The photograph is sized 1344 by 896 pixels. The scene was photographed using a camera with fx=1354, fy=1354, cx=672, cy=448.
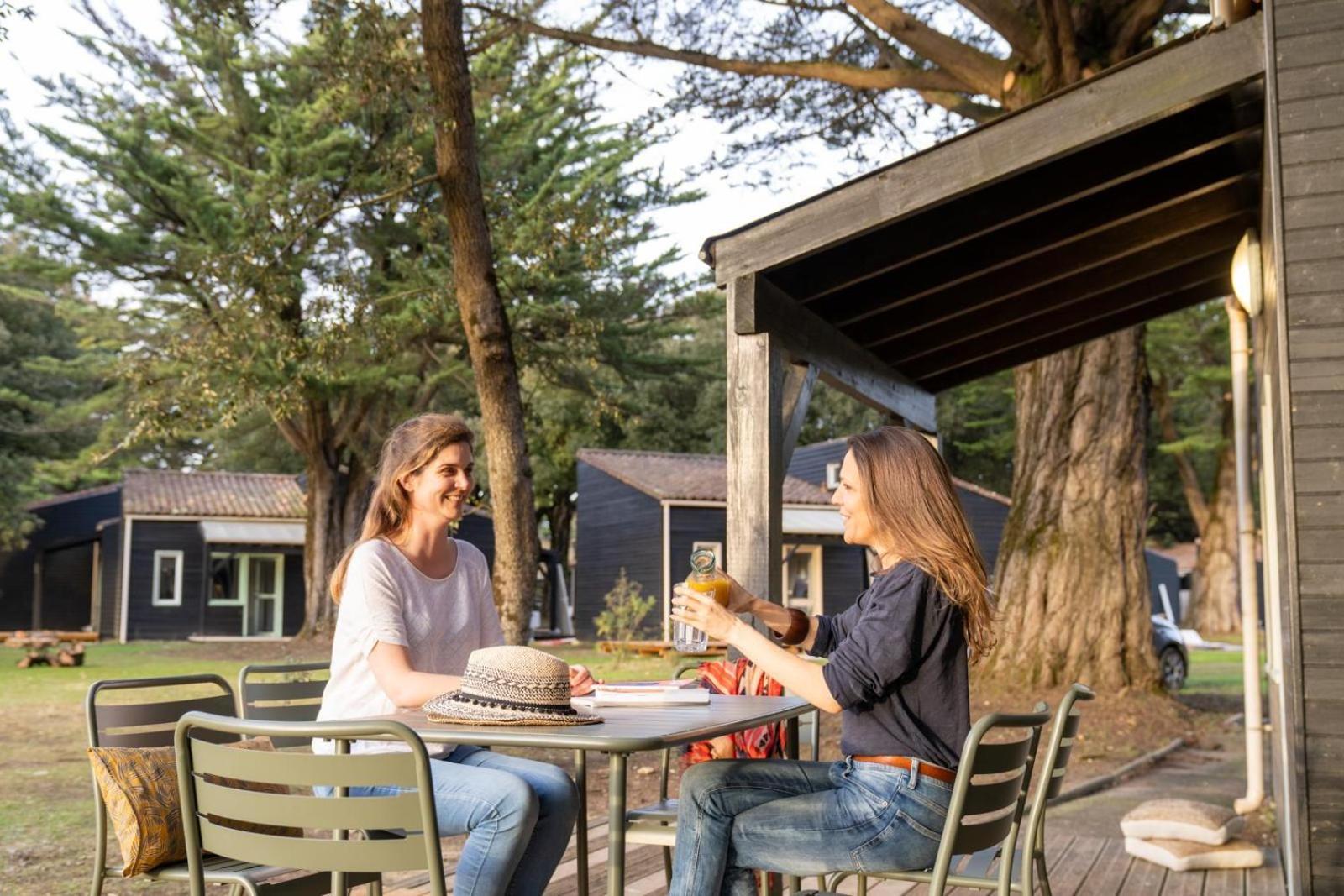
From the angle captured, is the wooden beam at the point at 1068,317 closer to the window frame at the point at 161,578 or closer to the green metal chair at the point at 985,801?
the green metal chair at the point at 985,801

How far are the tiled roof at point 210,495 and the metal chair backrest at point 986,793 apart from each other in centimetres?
2863

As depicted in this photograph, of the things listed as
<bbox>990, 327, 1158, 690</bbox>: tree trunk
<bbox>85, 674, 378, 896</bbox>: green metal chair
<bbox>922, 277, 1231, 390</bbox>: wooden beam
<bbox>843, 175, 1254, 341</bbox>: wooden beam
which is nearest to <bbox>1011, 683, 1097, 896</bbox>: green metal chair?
<bbox>85, 674, 378, 896</bbox>: green metal chair

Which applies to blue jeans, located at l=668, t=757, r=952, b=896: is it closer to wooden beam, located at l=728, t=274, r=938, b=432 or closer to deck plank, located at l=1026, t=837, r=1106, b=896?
wooden beam, located at l=728, t=274, r=938, b=432

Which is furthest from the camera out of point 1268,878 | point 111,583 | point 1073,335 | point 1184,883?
point 111,583

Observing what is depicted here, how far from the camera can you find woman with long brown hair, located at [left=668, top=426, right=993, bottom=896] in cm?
274

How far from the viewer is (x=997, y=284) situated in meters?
6.28

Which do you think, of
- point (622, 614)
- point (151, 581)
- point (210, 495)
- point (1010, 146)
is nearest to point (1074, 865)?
point (1010, 146)

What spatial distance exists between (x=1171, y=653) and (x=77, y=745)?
10.9m

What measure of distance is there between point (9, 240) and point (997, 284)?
24.2m

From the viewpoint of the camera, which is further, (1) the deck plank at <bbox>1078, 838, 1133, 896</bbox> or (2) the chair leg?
(1) the deck plank at <bbox>1078, 838, 1133, 896</bbox>

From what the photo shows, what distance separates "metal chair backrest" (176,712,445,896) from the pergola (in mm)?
2400

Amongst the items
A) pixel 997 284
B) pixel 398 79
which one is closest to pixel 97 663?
pixel 398 79

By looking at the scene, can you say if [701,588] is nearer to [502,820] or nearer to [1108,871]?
[502,820]

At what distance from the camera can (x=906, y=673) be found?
109 inches
